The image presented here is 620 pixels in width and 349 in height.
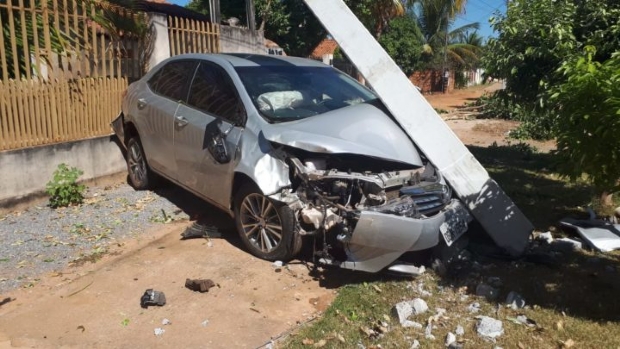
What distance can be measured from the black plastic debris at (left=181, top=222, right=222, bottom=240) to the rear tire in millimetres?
1534

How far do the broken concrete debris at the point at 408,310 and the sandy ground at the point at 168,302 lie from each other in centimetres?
61

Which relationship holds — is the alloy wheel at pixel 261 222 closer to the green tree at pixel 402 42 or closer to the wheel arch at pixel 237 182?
the wheel arch at pixel 237 182

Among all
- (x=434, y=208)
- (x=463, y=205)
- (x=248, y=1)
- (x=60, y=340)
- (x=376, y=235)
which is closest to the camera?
(x=60, y=340)

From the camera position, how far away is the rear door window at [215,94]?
5188mm

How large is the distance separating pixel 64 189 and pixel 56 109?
112cm

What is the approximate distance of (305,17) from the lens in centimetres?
2217

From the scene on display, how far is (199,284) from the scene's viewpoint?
447 centimetres

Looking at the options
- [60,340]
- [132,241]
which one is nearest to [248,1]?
[132,241]

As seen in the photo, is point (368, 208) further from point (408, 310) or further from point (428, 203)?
point (408, 310)

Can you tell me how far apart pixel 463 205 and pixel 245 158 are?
2027 mm

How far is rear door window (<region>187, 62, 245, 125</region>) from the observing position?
519 cm

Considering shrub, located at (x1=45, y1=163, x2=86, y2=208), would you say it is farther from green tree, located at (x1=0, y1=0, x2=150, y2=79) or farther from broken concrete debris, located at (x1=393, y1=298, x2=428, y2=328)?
broken concrete debris, located at (x1=393, y1=298, x2=428, y2=328)

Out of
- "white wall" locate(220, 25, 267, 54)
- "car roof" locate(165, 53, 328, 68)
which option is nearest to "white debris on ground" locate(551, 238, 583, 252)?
"car roof" locate(165, 53, 328, 68)

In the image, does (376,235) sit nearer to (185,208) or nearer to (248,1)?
(185,208)
